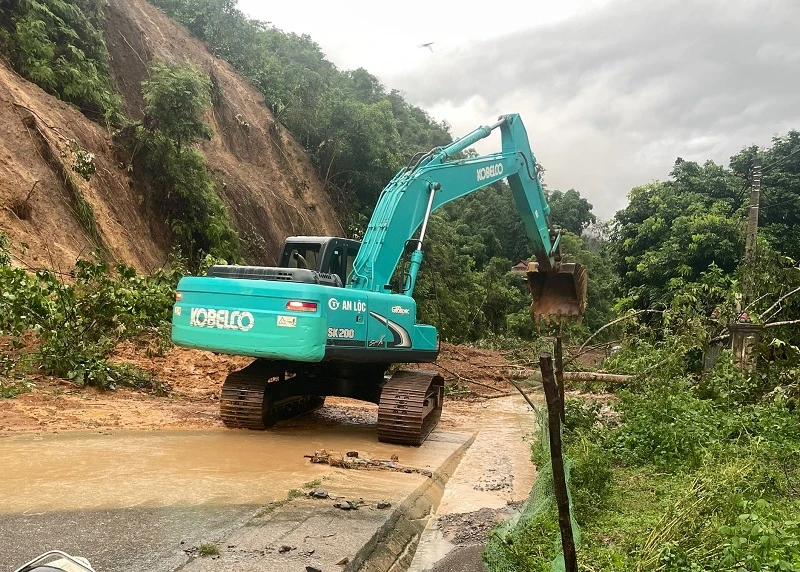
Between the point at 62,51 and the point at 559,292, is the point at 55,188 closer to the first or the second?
the point at 62,51

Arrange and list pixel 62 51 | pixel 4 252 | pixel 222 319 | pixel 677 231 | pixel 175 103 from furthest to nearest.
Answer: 1. pixel 677 231
2. pixel 62 51
3. pixel 175 103
4. pixel 4 252
5. pixel 222 319

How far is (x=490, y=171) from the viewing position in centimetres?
1112

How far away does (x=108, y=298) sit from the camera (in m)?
10.3

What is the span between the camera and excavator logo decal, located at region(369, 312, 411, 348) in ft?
26.1

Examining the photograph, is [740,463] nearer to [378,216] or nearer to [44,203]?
[378,216]

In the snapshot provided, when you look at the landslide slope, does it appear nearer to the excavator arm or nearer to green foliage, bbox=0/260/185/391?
green foliage, bbox=0/260/185/391

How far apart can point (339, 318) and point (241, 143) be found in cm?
1907

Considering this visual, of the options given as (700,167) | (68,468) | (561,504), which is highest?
(700,167)

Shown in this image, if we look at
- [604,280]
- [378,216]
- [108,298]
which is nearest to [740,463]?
[378,216]

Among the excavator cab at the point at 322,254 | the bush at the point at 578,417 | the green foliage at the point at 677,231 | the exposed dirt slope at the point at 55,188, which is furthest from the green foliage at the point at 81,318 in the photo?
the green foliage at the point at 677,231

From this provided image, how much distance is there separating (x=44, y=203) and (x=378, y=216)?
7567 millimetres

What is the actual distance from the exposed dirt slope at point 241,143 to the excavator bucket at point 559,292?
9.47 metres

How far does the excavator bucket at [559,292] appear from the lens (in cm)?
1417

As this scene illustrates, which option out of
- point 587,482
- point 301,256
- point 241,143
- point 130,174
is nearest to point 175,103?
point 130,174
